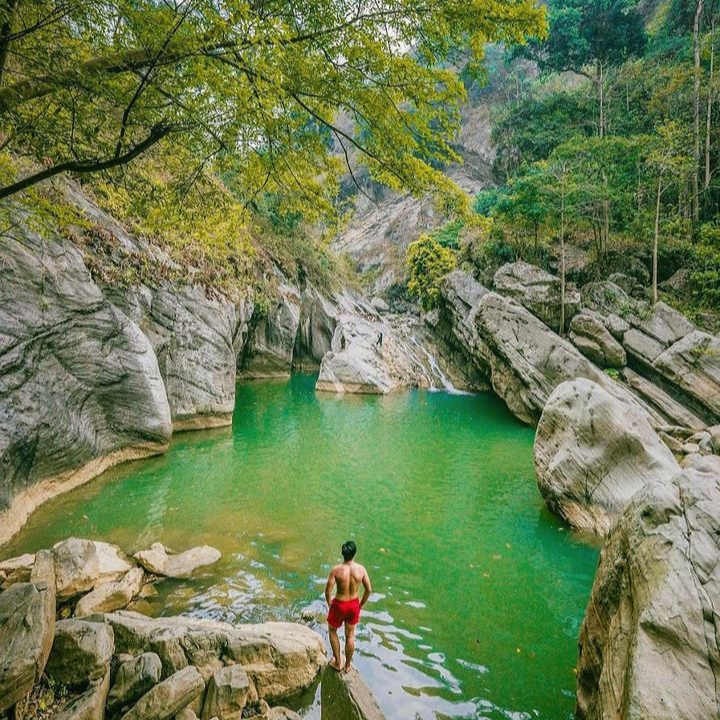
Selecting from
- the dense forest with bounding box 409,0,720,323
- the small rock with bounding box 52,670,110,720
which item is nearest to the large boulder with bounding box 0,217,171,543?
the small rock with bounding box 52,670,110,720

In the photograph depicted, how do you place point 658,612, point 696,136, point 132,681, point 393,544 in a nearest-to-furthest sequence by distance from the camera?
point 658,612 → point 132,681 → point 393,544 → point 696,136

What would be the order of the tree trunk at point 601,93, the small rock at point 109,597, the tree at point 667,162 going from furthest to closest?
the tree trunk at point 601,93 < the tree at point 667,162 < the small rock at point 109,597

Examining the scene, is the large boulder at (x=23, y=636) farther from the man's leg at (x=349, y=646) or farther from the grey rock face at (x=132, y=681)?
the man's leg at (x=349, y=646)

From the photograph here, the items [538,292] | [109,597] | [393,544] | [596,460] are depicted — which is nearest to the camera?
[109,597]

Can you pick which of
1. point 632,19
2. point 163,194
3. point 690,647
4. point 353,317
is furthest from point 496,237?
point 690,647

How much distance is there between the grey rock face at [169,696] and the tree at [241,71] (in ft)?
16.1

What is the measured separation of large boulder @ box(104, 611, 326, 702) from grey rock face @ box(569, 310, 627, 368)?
1967 cm

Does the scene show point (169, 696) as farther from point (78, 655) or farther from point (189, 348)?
point (189, 348)

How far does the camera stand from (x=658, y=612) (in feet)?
10.9

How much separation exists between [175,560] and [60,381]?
17.0ft

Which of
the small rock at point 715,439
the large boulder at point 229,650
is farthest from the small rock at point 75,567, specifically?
the small rock at point 715,439

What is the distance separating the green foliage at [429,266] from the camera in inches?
1257

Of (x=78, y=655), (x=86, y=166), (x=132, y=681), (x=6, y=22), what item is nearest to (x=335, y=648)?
(x=132, y=681)

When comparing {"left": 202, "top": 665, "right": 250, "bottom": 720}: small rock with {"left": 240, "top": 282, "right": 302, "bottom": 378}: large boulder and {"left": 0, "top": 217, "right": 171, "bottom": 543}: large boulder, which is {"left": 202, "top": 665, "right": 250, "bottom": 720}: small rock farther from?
{"left": 240, "top": 282, "right": 302, "bottom": 378}: large boulder
